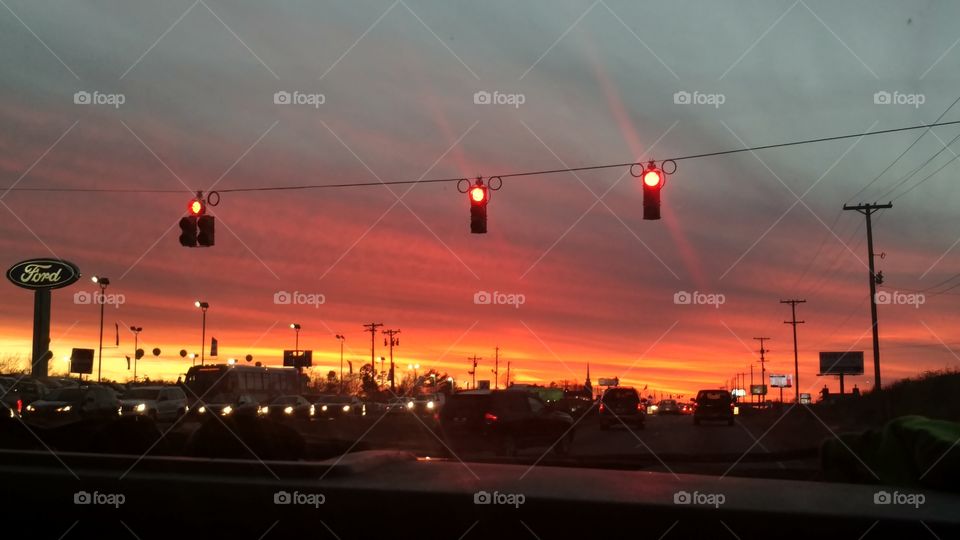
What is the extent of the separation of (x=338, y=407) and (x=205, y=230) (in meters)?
39.3

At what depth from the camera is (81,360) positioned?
34594 millimetres

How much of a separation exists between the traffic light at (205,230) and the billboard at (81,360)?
60.1ft

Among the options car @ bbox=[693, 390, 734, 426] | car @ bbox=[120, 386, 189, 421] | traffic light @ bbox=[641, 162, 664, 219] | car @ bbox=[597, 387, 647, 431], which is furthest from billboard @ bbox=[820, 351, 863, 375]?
traffic light @ bbox=[641, 162, 664, 219]

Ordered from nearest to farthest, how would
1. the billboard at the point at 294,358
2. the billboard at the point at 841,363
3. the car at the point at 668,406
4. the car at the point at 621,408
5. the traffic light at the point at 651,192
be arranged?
1. the traffic light at the point at 651,192
2. the car at the point at 621,408
3. the billboard at the point at 294,358
4. the billboard at the point at 841,363
5. the car at the point at 668,406

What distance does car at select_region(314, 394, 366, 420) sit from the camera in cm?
5328

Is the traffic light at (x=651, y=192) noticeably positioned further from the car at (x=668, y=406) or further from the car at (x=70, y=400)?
the car at (x=668, y=406)

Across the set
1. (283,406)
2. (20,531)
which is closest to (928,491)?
(20,531)

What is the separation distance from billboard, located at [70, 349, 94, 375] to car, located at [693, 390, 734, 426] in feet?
105

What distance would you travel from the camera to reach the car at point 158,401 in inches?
1556

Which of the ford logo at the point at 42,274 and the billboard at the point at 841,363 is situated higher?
the ford logo at the point at 42,274

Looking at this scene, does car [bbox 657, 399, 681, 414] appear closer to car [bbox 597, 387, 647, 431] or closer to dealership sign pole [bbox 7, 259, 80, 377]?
car [bbox 597, 387, 647, 431]

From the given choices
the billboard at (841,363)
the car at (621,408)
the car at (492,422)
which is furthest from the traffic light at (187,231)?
the billboard at (841,363)

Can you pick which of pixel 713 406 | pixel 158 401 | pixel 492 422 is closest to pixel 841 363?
pixel 713 406

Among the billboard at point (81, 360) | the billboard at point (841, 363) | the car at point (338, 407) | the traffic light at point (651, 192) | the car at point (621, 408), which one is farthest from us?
the billboard at point (841, 363)
